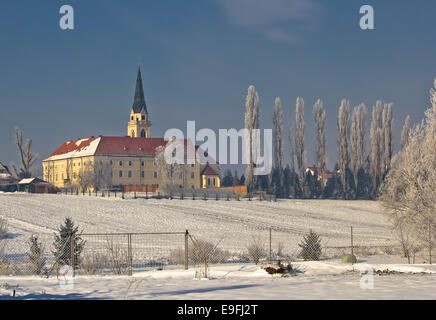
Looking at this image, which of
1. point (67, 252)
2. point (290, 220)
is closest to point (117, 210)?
point (290, 220)

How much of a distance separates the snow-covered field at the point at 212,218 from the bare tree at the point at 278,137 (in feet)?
38.1

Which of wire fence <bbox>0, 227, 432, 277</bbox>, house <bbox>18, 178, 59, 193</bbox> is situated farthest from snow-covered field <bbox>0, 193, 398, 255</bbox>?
house <bbox>18, 178, 59, 193</bbox>

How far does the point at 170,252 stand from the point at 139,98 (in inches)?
4434

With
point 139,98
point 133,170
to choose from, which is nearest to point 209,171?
point 133,170

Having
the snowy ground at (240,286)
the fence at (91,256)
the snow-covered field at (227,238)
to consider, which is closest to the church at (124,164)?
the snow-covered field at (227,238)

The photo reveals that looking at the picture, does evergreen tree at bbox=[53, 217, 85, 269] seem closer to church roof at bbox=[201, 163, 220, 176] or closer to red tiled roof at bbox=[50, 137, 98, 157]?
church roof at bbox=[201, 163, 220, 176]

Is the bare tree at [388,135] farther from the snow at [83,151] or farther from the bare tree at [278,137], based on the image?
the snow at [83,151]

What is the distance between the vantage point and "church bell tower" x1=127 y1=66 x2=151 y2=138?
431ft

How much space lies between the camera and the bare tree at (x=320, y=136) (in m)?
80.3

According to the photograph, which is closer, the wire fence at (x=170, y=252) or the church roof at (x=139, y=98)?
the wire fence at (x=170, y=252)

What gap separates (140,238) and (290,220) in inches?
662

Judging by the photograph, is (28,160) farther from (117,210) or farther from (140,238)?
(140,238)

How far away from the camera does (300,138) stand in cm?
8075
